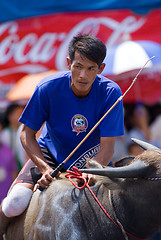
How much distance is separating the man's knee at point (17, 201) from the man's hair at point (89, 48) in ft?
4.23

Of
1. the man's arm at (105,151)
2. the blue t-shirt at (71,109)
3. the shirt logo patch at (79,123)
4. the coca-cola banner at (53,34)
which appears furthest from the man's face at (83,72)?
the coca-cola banner at (53,34)

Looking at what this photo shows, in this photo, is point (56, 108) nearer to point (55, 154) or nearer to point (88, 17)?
point (55, 154)

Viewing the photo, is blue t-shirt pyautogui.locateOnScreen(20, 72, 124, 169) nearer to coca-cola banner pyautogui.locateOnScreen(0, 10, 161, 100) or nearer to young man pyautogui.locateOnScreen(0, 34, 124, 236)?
young man pyautogui.locateOnScreen(0, 34, 124, 236)

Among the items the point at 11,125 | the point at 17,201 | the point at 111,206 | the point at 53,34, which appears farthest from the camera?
the point at 53,34

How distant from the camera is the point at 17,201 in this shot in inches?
161

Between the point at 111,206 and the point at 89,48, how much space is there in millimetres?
1345

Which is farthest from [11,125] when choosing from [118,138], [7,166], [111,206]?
[111,206]

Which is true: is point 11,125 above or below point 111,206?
below

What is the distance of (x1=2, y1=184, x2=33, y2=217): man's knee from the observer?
4086 mm

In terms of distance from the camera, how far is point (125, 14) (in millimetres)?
11328

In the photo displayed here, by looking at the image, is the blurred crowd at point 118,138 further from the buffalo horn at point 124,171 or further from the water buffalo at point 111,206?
the buffalo horn at point 124,171


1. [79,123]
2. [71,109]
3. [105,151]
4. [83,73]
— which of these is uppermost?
[83,73]

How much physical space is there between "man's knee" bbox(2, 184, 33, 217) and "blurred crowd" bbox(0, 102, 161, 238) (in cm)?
288

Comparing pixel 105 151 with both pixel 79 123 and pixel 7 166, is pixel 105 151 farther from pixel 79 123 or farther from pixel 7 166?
pixel 7 166
